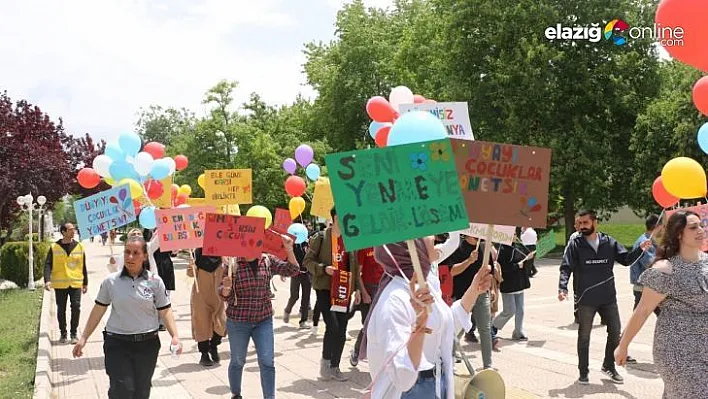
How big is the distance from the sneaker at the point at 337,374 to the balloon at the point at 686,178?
427cm

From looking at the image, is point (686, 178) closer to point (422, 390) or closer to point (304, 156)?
point (422, 390)

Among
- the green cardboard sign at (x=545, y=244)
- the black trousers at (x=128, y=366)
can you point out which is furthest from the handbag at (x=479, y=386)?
the green cardboard sign at (x=545, y=244)

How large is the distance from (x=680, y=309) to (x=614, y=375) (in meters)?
3.13

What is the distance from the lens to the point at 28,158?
2567 cm

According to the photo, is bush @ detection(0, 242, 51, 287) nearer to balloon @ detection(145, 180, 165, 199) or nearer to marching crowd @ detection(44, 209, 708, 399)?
balloon @ detection(145, 180, 165, 199)

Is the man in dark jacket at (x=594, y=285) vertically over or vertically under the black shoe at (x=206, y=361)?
over

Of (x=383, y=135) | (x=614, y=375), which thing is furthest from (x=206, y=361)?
(x=614, y=375)

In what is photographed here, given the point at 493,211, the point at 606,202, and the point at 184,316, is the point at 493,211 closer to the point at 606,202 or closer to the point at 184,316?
the point at 184,316

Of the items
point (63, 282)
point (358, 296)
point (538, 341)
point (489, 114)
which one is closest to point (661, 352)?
point (358, 296)

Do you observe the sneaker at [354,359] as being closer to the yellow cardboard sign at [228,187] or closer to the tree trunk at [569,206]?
the yellow cardboard sign at [228,187]

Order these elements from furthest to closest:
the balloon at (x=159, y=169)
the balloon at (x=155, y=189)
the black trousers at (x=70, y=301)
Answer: the balloon at (x=155, y=189) < the balloon at (x=159, y=169) < the black trousers at (x=70, y=301)

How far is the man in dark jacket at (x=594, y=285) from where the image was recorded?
22.8 feet

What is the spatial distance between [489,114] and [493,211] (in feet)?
85.4

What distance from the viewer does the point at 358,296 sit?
24.5ft
